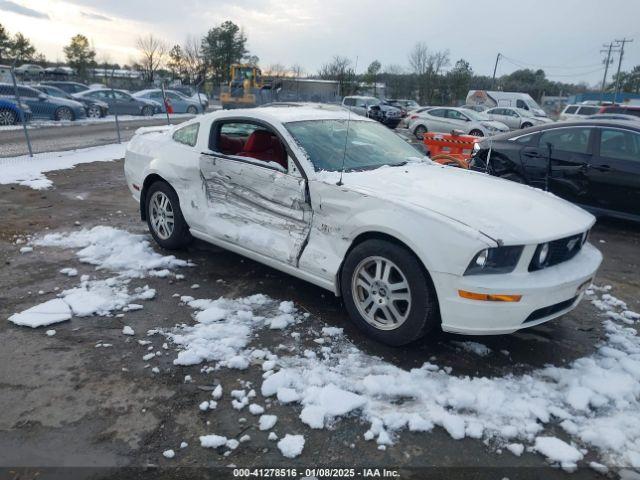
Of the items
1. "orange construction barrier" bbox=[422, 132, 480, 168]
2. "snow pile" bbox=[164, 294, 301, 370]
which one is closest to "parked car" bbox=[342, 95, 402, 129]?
"orange construction barrier" bbox=[422, 132, 480, 168]

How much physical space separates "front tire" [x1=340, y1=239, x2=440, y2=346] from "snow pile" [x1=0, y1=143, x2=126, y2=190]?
6855mm

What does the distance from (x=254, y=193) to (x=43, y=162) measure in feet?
27.4

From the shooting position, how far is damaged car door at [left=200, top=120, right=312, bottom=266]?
3.86 meters

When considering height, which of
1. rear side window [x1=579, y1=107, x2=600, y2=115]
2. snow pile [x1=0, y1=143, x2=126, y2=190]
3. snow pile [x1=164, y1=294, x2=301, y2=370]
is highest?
rear side window [x1=579, y1=107, x2=600, y2=115]

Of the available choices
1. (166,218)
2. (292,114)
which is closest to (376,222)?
(292,114)

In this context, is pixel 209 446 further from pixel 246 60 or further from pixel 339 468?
pixel 246 60

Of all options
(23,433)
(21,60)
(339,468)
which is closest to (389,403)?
(339,468)

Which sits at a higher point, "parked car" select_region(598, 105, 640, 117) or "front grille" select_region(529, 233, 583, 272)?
"parked car" select_region(598, 105, 640, 117)

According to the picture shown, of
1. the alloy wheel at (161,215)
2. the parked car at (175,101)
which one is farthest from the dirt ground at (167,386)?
the parked car at (175,101)

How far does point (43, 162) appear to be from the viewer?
410 inches

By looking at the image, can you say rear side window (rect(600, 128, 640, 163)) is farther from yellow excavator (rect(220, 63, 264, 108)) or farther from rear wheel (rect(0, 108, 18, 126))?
yellow excavator (rect(220, 63, 264, 108))

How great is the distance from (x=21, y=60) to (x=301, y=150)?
6867cm

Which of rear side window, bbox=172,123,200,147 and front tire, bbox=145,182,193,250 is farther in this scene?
front tire, bbox=145,182,193,250

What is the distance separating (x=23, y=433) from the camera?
2520 millimetres
